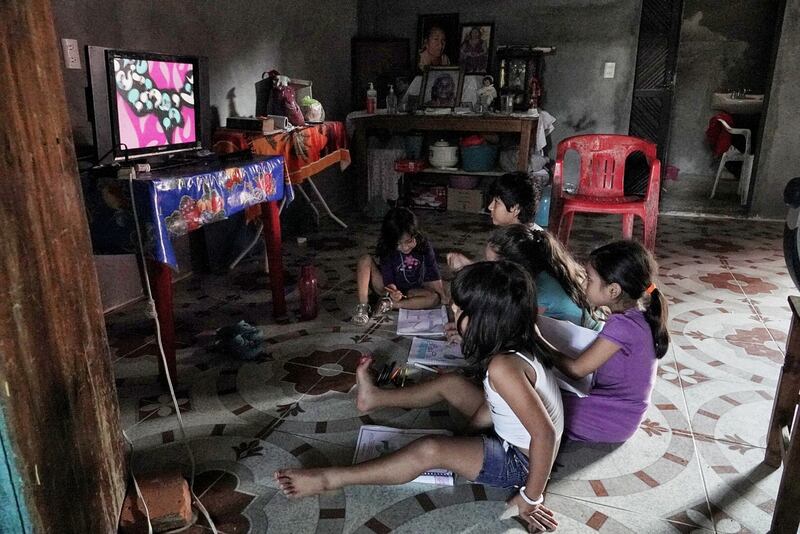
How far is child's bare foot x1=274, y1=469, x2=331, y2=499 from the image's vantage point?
4.54 ft

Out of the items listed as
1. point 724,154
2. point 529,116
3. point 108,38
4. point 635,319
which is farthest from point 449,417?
point 724,154

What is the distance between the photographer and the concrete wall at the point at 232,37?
2.33m

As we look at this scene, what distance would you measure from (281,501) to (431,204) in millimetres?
3561

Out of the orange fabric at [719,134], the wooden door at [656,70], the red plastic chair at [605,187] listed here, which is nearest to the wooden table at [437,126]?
the red plastic chair at [605,187]

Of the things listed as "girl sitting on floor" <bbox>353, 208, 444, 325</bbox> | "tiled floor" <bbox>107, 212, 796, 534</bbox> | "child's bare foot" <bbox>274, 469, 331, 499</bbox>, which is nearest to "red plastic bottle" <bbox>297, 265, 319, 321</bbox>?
"tiled floor" <bbox>107, 212, 796, 534</bbox>

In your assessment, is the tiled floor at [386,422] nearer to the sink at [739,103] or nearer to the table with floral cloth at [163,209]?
the table with floral cloth at [163,209]

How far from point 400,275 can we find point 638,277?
4.09 feet

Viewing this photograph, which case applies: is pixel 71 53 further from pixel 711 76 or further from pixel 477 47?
pixel 711 76

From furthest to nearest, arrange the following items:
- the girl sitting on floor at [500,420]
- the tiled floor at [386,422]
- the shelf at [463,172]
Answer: the shelf at [463,172]
the tiled floor at [386,422]
the girl sitting on floor at [500,420]

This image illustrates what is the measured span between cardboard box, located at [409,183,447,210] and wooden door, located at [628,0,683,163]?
1610mm

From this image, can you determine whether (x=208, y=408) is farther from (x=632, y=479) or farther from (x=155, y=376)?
(x=632, y=479)

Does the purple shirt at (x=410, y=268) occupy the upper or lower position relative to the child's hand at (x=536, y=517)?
upper

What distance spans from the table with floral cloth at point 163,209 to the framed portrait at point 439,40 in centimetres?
312

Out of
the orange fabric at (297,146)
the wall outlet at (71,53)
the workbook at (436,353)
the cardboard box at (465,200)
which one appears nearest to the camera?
the workbook at (436,353)
